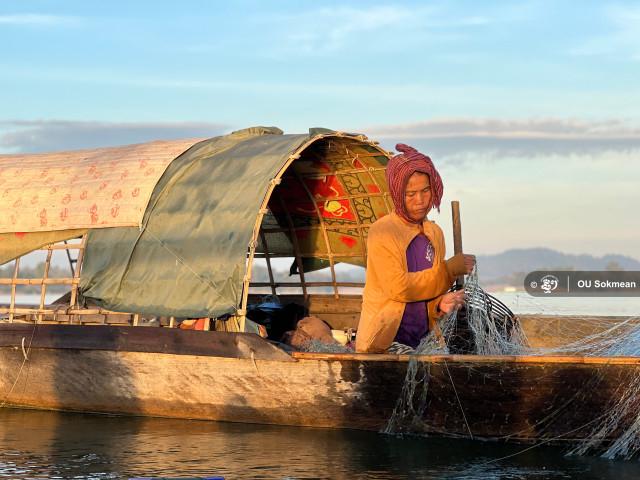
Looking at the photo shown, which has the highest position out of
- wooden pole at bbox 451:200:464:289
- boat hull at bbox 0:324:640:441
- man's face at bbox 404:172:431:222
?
man's face at bbox 404:172:431:222

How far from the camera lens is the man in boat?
11.1 meters

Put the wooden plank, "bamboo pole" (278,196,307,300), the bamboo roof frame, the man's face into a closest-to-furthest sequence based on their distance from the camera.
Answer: the man's face, the wooden plank, the bamboo roof frame, "bamboo pole" (278,196,307,300)

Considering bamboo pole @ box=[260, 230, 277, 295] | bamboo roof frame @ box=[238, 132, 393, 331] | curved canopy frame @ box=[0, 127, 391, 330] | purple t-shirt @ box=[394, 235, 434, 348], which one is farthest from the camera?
bamboo pole @ box=[260, 230, 277, 295]

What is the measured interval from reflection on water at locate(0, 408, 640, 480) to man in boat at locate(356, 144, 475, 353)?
3.28 ft

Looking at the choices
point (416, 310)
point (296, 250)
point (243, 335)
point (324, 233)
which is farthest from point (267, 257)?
point (416, 310)

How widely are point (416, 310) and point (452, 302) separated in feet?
1.54

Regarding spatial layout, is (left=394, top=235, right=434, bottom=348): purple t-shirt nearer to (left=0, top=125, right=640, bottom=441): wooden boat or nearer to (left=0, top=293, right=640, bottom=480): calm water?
(left=0, top=125, right=640, bottom=441): wooden boat

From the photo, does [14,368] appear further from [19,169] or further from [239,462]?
[239,462]

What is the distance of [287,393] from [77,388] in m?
2.77

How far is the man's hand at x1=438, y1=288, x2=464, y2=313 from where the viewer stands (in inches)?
432

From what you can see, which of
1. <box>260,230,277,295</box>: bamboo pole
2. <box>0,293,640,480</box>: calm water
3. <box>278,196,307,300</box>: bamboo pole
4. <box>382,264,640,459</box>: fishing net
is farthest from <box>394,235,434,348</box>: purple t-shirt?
<box>260,230,277,295</box>: bamboo pole

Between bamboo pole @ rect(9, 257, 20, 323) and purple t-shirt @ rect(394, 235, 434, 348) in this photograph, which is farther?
bamboo pole @ rect(9, 257, 20, 323)

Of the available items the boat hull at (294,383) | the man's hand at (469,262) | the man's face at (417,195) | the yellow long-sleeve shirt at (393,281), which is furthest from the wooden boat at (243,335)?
the man's face at (417,195)

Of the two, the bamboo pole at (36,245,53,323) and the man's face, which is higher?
the man's face
